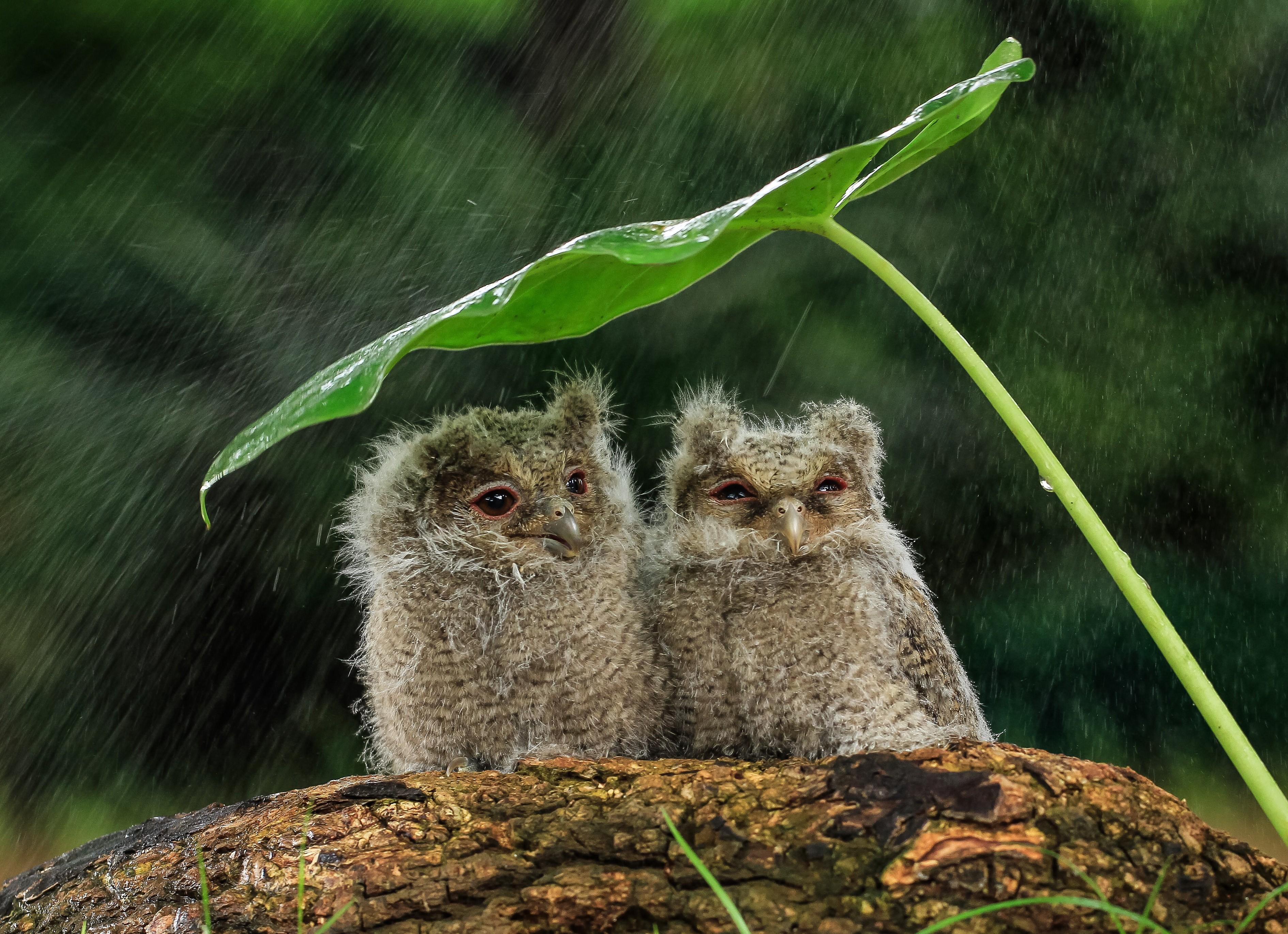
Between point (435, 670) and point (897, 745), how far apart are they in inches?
32.6

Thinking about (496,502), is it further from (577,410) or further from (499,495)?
(577,410)

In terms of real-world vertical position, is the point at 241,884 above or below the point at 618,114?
below

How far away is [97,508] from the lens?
248 centimetres

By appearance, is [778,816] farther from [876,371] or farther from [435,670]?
[876,371]

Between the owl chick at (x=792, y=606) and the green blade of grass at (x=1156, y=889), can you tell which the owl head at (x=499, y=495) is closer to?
the owl chick at (x=792, y=606)

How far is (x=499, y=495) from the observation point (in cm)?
193

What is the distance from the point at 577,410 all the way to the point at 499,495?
0.24m

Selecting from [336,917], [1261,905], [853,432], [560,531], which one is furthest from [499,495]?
[1261,905]

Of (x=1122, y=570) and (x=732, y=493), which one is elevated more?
(x=732, y=493)

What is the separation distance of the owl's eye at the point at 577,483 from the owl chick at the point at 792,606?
0.64ft

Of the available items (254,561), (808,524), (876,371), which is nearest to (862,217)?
(876,371)

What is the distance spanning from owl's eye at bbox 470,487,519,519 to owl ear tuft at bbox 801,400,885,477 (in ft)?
1.99

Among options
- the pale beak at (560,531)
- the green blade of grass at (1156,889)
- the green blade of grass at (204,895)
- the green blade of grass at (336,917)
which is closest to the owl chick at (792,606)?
the pale beak at (560,531)

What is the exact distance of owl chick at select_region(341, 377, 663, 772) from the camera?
1.89 m
